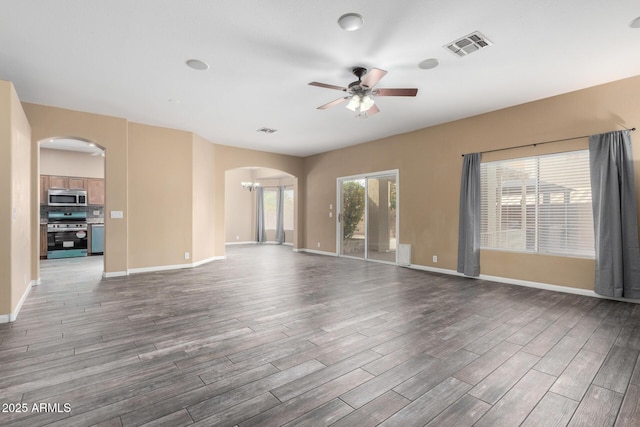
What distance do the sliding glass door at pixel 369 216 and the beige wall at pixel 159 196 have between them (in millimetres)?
3970

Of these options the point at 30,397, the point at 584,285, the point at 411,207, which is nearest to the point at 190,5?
the point at 30,397

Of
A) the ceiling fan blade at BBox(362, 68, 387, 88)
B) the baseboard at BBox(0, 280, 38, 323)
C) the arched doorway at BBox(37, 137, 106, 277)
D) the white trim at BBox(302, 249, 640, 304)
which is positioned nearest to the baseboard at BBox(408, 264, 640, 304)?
the white trim at BBox(302, 249, 640, 304)

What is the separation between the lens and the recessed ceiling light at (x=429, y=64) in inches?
145

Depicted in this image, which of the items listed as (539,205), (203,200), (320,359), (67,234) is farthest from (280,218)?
(320,359)

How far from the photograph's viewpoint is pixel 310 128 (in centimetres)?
665

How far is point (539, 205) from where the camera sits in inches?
198

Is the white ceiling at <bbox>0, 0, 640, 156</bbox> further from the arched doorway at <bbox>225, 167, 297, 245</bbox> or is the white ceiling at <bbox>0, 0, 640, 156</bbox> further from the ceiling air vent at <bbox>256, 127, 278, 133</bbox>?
the arched doorway at <bbox>225, 167, 297, 245</bbox>

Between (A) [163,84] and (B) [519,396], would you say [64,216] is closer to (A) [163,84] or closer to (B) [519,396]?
(A) [163,84]

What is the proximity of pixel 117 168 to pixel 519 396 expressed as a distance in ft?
21.5

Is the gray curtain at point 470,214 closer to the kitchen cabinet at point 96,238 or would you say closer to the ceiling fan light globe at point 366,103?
the ceiling fan light globe at point 366,103

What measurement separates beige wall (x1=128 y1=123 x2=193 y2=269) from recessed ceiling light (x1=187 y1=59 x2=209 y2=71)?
3.03 meters

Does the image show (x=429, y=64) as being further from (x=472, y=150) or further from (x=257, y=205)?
(x=257, y=205)

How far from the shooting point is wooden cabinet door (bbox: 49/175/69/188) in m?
8.37

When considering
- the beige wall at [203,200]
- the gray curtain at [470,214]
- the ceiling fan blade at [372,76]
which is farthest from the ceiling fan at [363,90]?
the beige wall at [203,200]
